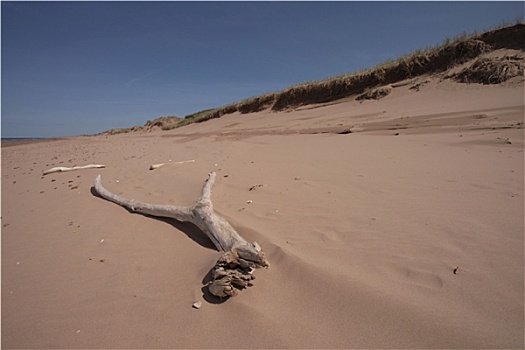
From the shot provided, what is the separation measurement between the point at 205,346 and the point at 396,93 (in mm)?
11537

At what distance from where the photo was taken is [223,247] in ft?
6.75

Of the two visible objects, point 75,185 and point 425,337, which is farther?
point 75,185

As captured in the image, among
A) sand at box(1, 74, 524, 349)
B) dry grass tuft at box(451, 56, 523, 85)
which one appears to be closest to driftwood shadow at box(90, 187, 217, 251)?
sand at box(1, 74, 524, 349)

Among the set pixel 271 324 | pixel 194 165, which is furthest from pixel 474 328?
pixel 194 165

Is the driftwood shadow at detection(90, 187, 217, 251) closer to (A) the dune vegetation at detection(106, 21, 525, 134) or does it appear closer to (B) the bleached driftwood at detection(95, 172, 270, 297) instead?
(B) the bleached driftwood at detection(95, 172, 270, 297)

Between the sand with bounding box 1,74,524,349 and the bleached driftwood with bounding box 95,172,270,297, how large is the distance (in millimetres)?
76

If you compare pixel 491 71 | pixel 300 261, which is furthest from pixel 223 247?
pixel 491 71

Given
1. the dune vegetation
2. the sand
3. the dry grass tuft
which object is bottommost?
the sand

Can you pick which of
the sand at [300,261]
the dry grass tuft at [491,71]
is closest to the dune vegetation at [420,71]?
the dry grass tuft at [491,71]

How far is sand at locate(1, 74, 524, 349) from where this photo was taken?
1323 millimetres

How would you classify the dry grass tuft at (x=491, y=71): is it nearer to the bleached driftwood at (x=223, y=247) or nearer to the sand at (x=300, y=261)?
the sand at (x=300, y=261)

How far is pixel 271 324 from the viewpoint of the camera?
1360 mm

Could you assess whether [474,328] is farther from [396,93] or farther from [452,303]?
[396,93]

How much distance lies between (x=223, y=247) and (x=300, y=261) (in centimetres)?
62
